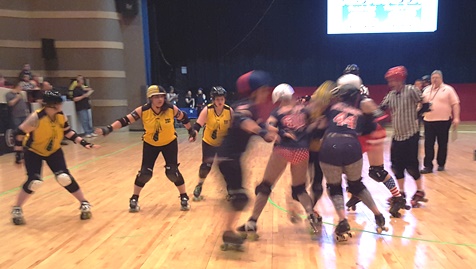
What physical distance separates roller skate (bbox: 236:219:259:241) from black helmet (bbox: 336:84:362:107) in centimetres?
148

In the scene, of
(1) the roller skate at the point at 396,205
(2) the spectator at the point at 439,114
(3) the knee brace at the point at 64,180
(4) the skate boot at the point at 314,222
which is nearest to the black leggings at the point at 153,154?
(3) the knee brace at the point at 64,180

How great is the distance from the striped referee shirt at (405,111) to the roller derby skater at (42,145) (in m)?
3.80

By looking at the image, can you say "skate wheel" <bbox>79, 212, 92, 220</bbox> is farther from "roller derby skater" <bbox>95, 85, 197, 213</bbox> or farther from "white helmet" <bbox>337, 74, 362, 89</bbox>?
"white helmet" <bbox>337, 74, 362, 89</bbox>

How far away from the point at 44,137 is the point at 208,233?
2144 millimetres

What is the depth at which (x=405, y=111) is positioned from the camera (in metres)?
4.46

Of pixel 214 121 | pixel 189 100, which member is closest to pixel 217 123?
pixel 214 121

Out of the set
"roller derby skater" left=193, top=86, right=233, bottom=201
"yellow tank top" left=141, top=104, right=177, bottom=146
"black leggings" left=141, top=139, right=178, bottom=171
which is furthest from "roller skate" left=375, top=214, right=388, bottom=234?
"yellow tank top" left=141, top=104, right=177, bottom=146

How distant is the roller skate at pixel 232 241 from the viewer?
348 cm

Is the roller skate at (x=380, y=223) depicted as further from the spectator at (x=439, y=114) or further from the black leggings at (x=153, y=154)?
the spectator at (x=439, y=114)

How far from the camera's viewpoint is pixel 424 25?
13.6m

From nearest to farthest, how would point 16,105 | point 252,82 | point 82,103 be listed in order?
point 252,82
point 16,105
point 82,103

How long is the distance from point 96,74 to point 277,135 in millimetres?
11933

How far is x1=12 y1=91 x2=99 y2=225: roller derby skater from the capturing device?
4.31 metres

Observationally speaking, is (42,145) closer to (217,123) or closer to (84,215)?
(84,215)
